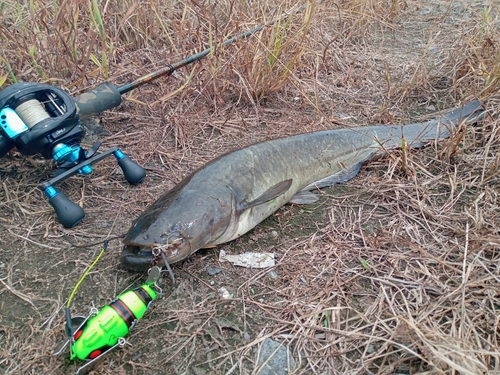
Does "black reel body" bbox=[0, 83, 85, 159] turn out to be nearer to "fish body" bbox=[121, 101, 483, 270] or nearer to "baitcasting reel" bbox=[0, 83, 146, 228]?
"baitcasting reel" bbox=[0, 83, 146, 228]

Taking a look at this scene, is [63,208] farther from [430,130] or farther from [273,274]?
[430,130]

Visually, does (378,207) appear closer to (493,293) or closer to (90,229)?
(493,293)

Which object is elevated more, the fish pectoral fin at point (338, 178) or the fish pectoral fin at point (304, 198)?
the fish pectoral fin at point (304, 198)

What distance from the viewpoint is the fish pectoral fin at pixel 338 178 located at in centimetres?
269

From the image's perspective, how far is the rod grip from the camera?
2.57m

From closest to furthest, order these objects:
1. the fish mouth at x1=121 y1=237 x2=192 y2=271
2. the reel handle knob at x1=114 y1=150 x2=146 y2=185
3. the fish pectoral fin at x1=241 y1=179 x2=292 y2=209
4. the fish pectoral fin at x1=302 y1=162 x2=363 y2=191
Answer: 1. the fish mouth at x1=121 y1=237 x2=192 y2=271
2. the fish pectoral fin at x1=241 y1=179 x2=292 y2=209
3. the reel handle knob at x1=114 y1=150 x2=146 y2=185
4. the fish pectoral fin at x1=302 y1=162 x2=363 y2=191

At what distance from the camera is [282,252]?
2.16 m

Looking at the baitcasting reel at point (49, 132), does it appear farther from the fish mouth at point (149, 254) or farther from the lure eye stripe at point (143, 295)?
the lure eye stripe at point (143, 295)

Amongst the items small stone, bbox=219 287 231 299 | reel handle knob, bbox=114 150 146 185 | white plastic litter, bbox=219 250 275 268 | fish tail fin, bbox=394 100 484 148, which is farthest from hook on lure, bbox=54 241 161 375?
fish tail fin, bbox=394 100 484 148

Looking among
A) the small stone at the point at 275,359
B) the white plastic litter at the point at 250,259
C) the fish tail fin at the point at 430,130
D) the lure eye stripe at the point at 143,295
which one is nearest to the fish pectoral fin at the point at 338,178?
the fish tail fin at the point at 430,130

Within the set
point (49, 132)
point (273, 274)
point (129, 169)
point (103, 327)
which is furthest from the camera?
point (129, 169)

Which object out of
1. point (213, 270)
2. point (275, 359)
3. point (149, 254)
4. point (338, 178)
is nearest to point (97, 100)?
point (149, 254)

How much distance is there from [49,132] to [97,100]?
0.59 metres

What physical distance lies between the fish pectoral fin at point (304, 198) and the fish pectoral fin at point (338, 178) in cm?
8
